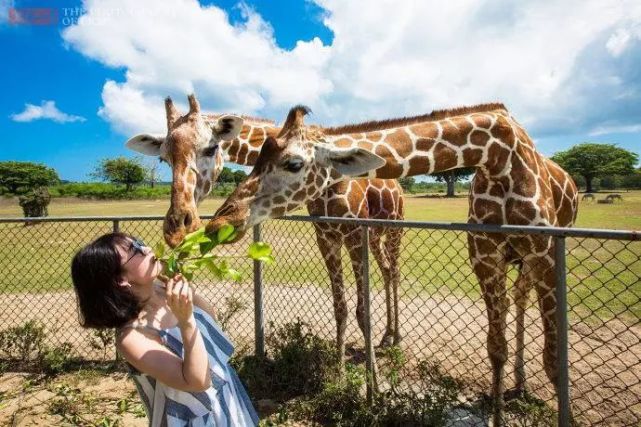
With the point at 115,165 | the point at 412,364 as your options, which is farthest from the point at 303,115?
the point at 115,165

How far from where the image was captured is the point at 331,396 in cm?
371

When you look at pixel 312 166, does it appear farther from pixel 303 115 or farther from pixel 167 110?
pixel 167 110

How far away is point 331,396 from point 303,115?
260 centimetres

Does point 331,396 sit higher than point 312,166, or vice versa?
point 312,166

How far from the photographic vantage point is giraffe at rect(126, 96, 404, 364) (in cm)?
425

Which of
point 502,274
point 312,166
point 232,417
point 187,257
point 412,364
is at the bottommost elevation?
point 412,364

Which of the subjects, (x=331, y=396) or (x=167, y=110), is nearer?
(x=331, y=396)

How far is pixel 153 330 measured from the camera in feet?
6.28

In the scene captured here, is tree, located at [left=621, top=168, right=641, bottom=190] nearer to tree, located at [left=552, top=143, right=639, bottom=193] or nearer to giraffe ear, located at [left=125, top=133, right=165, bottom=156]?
tree, located at [left=552, top=143, right=639, bottom=193]

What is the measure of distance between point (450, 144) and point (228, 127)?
8.88ft

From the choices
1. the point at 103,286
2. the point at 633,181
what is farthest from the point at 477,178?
the point at 633,181

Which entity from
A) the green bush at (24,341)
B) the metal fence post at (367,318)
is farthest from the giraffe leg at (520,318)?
the green bush at (24,341)

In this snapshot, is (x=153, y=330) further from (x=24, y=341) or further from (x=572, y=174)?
(x=572, y=174)

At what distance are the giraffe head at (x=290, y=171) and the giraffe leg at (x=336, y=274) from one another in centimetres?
112
